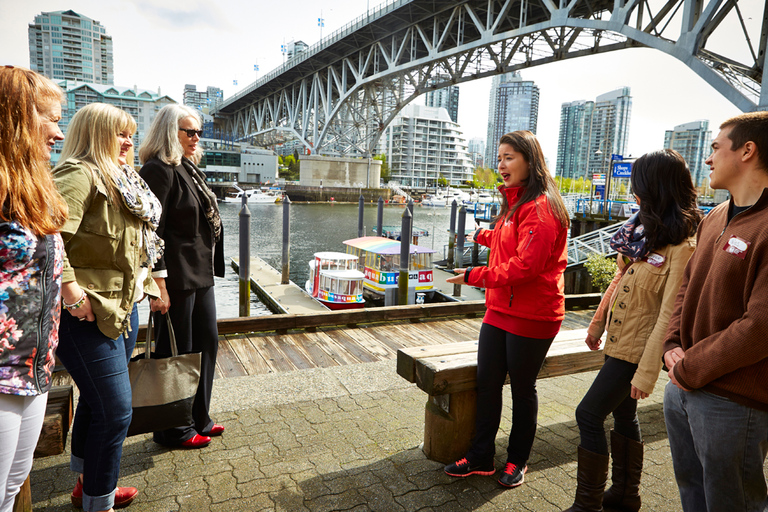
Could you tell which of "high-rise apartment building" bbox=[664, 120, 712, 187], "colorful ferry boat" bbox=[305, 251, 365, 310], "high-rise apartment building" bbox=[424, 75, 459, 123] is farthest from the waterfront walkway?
"high-rise apartment building" bbox=[424, 75, 459, 123]

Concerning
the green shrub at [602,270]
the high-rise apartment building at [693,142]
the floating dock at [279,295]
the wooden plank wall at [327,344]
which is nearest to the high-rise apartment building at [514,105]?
the high-rise apartment building at [693,142]

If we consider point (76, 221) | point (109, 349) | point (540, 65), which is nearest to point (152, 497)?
point (109, 349)

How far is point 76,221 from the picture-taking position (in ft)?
6.07

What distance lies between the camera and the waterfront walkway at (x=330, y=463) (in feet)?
7.60

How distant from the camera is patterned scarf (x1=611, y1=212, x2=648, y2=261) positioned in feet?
6.96

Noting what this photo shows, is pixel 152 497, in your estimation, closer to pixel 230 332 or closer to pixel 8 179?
pixel 8 179

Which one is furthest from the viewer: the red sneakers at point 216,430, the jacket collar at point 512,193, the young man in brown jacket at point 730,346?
the red sneakers at point 216,430

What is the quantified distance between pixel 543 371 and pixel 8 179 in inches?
101

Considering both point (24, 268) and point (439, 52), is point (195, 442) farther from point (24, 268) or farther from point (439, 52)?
point (439, 52)

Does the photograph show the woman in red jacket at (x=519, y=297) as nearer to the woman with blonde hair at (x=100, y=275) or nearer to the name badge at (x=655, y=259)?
the name badge at (x=655, y=259)

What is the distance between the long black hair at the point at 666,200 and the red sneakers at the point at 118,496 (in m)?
2.45

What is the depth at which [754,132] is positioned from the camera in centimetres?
151

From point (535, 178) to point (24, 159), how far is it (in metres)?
1.97

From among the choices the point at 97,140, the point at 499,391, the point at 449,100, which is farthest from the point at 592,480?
the point at 449,100
